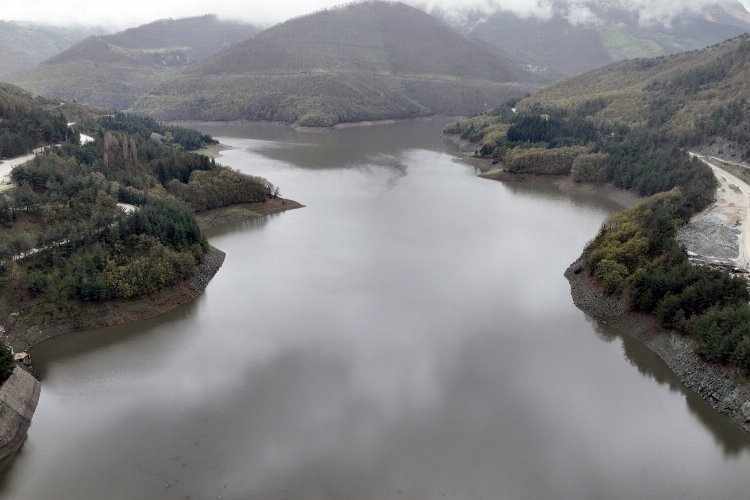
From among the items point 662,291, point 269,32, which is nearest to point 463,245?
point 662,291

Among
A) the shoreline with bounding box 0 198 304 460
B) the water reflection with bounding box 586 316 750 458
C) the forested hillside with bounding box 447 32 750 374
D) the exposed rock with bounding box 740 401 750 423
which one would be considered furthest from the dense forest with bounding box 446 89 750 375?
the shoreline with bounding box 0 198 304 460

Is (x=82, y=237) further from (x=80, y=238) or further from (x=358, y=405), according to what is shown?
(x=358, y=405)

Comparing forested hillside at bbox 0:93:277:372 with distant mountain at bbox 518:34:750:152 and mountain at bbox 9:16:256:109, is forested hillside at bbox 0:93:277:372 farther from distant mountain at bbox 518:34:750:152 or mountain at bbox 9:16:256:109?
mountain at bbox 9:16:256:109

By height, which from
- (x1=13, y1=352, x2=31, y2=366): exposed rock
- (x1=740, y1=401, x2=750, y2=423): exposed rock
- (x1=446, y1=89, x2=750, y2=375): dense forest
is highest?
(x1=446, y1=89, x2=750, y2=375): dense forest

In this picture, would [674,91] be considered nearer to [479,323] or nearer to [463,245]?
[463,245]

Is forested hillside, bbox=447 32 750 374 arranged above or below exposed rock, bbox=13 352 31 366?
above

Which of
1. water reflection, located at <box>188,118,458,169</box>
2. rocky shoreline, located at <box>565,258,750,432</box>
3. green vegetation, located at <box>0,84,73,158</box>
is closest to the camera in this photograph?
rocky shoreline, located at <box>565,258,750,432</box>
